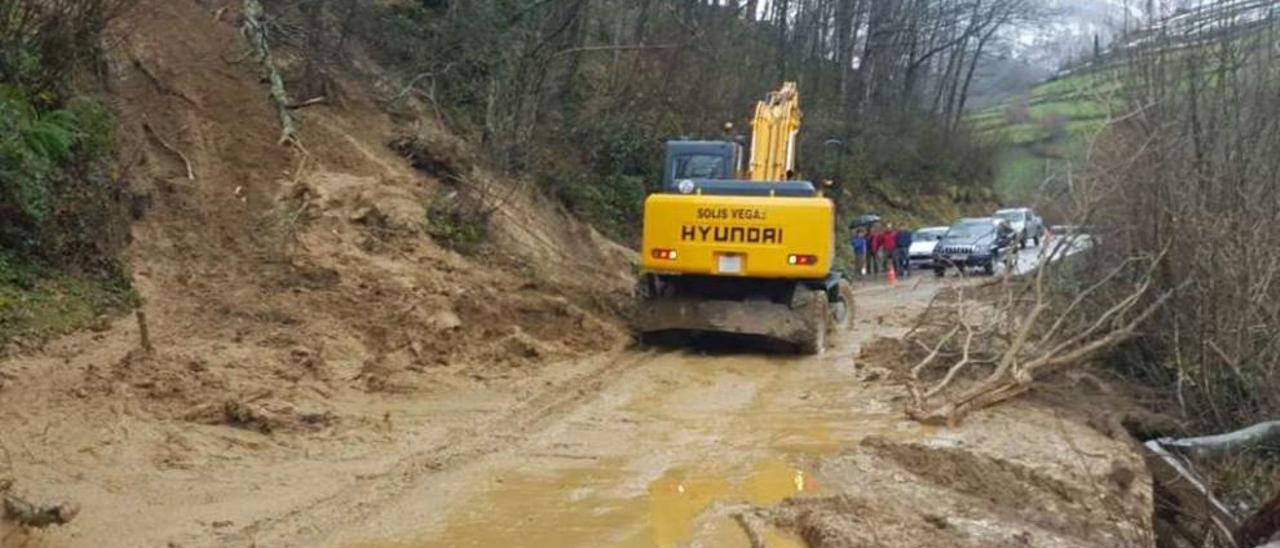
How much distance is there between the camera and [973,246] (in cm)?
3653

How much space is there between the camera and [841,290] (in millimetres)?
21359

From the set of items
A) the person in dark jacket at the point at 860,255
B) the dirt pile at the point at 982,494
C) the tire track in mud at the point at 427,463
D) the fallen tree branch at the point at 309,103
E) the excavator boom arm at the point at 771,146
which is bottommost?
the dirt pile at the point at 982,494

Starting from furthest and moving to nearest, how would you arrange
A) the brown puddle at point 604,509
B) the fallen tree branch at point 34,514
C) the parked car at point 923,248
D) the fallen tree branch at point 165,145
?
the parked car at point 923,248 → the fallen tree branch at point 165,145 → the brown puddle at point 604,509 → the fallen tree branch at point 34,514

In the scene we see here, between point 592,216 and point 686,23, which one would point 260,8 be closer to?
point 592,216

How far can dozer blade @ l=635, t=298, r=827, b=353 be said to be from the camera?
1681 centimetres

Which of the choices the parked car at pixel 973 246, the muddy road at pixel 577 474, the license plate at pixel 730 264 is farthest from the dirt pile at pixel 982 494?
the parked car at pixel 973 246

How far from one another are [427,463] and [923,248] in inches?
1276

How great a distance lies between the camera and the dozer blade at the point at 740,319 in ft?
55.2

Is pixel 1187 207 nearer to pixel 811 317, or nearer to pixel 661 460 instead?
pixel 811 317

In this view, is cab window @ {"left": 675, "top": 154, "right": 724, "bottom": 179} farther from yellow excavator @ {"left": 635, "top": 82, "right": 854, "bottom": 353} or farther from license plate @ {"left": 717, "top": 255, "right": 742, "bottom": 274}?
license plate @ {"left": 717, "top": 255, "right": 742, "bottom": 274}

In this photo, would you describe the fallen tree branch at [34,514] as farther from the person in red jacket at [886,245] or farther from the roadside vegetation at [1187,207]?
the person in red jacket at [886,245]

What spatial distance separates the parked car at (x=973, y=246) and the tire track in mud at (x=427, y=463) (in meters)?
21.1

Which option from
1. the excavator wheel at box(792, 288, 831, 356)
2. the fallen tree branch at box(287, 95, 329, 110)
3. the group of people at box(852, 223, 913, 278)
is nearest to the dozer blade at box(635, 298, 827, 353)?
the excavator wheel at box(792, 288, 831, 356)

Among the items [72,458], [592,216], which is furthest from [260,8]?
[72,458]
